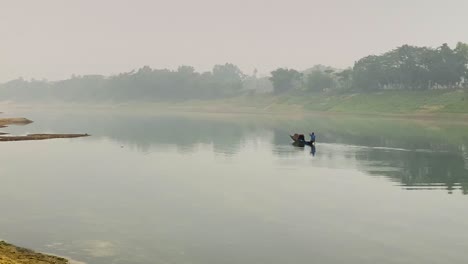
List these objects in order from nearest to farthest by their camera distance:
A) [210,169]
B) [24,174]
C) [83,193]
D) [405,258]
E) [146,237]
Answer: [405,258] → [146,237] → [83,193] → [24,174] → [210,169]

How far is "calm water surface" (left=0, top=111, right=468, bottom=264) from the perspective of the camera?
76.8 ft

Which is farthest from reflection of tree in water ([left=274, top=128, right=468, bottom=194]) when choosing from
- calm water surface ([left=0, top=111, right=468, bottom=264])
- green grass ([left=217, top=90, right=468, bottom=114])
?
green grass ([left=217, top=90, right=468, bottom=114])

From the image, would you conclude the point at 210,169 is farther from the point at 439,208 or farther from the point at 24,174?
the point at 439,208

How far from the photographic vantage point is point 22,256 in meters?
20.5

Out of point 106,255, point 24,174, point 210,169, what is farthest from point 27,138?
point 106,255

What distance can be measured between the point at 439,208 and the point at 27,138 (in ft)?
220

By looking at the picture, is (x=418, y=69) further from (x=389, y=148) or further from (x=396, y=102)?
(x=389, y=148)

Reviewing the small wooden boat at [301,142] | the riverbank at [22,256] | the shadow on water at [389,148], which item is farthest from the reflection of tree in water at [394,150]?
the riverbank at [22,256]

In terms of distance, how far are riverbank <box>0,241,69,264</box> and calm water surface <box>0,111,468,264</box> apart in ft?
4.04

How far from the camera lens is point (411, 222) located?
28750mm

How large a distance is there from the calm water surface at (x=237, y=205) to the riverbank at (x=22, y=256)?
1.23 metres

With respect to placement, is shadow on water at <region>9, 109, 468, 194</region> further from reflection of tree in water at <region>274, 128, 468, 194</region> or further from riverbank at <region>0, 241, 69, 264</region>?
riverbank at <region>0, 241, 69, 264</region>

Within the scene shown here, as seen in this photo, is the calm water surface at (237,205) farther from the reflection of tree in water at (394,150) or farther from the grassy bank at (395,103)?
the grassy bank at (395,103)

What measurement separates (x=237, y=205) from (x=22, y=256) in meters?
15.7
